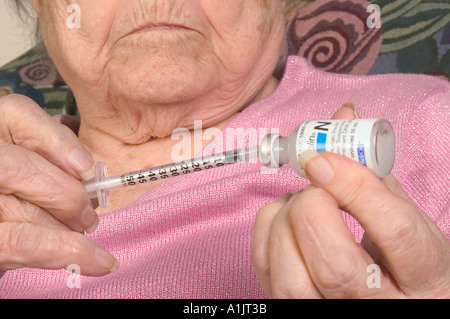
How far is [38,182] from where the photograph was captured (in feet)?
2.66

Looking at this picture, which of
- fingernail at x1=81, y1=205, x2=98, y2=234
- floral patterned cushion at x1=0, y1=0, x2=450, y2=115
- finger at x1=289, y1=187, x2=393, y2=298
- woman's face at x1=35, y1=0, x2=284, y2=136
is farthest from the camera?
floral patterned cushion at x1=0, y1=0, x2=450, y2=115

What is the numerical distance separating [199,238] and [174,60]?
12.3 inches

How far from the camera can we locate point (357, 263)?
0.64 meters

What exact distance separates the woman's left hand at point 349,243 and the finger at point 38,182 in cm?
29

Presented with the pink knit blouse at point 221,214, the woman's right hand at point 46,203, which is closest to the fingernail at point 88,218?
the woman's right hand at point 46,203

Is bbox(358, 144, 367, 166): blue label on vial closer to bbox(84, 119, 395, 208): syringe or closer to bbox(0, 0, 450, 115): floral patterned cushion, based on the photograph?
bbox(84, 119, 395, 208): syringe

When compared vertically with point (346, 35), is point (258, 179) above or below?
below

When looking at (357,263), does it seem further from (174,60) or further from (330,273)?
(174,60)

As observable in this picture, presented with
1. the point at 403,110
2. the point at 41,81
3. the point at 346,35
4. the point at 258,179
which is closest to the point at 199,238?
the point at 258,179

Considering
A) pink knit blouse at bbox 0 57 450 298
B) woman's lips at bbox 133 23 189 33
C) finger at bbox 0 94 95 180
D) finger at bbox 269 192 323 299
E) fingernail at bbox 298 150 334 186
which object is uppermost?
woman's lips at bbox 133 23 189 33

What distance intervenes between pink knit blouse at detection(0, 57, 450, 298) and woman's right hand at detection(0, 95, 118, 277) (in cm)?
19

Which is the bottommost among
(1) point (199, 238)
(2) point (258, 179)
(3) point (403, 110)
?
(1) point (199, 238)

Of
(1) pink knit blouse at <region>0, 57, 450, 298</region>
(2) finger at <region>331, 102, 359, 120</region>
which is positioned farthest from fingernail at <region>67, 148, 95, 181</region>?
(2) finger at <region>331, 102, 359, 120</region>

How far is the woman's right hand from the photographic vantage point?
2.64ft
